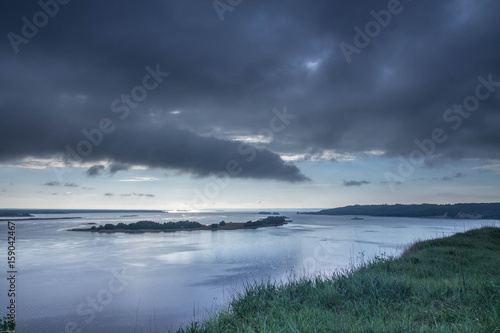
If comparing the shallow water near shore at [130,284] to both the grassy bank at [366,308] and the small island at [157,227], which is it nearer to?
the grassy bank at [366,308]

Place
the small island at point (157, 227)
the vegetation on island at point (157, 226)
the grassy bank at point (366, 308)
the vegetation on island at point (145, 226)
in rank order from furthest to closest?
the vegetation on island at point (145, 226) < the vegetation on island at point (157, 226) < the small island at point (157, 227) < the grassy bank at point (366, 308)

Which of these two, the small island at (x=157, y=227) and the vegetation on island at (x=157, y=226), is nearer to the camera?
the small island at (x=157, y=227)

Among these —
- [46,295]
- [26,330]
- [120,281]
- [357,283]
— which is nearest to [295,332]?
[357,283]

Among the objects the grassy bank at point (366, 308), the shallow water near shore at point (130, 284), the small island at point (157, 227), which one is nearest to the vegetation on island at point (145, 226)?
the small island at point (157, 227)

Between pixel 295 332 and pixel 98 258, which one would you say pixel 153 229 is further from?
pixel 295 332

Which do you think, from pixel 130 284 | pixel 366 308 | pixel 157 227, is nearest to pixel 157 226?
pixel 157 227

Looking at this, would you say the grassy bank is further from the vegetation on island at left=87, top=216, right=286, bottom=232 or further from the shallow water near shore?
the vegetation on island at left=87, top=216, right=286, bottom=232

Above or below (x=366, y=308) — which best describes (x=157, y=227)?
below

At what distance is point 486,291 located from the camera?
18.1 feet

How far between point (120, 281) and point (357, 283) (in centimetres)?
1262

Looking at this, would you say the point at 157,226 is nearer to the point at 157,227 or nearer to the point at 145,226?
the point at 157,227

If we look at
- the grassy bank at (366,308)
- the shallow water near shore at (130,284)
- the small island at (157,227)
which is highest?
the grassy bank at (366,308)

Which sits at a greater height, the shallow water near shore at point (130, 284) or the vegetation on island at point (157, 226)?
the shallow water near shore at point (130, 284)

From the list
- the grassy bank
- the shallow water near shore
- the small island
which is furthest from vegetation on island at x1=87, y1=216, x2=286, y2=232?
the grassy bank
